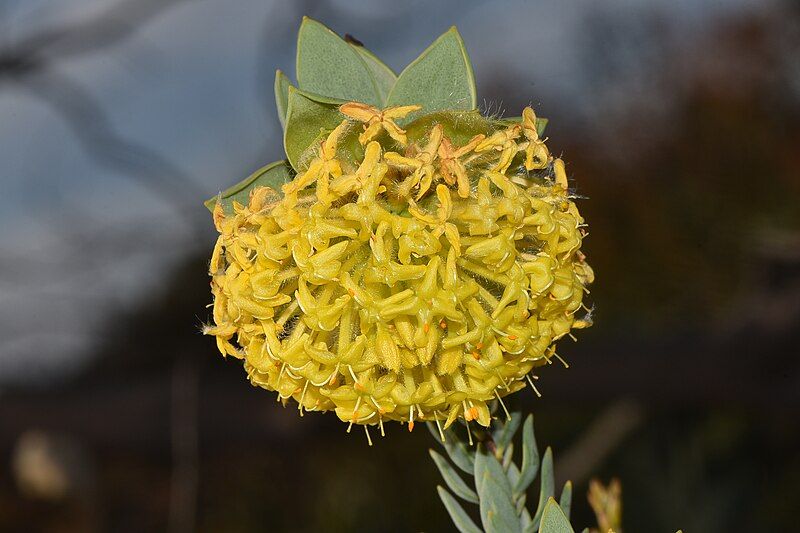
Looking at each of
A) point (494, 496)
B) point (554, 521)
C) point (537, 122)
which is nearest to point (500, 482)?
point (494, 496)

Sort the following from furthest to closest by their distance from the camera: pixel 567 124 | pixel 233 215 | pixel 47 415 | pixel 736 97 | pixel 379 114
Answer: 1. pixel 567 124
2. pixel 736 97
3. pixel 47 415
4. pixel 233 215
5. pixel 379 114

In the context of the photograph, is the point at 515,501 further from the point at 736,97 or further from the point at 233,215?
the point at 736,97

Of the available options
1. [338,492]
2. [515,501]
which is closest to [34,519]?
[338,492]

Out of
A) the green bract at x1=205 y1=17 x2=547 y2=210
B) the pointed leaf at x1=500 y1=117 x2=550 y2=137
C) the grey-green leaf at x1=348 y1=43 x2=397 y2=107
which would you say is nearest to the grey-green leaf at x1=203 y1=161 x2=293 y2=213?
the green bract at x1=205 y1=17 x2=547 y2=210

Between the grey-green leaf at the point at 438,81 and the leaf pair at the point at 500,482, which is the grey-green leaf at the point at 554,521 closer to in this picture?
the leaf pair at the point at 500,482

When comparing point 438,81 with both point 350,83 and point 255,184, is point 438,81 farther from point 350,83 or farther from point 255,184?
point 255,184

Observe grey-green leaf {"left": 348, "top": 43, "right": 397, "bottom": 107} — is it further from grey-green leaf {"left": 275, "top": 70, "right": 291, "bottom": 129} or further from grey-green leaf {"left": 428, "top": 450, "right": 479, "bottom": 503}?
grey-green leaf {"left": 428, "top": 450, "right": 479, "bottom": 503}
